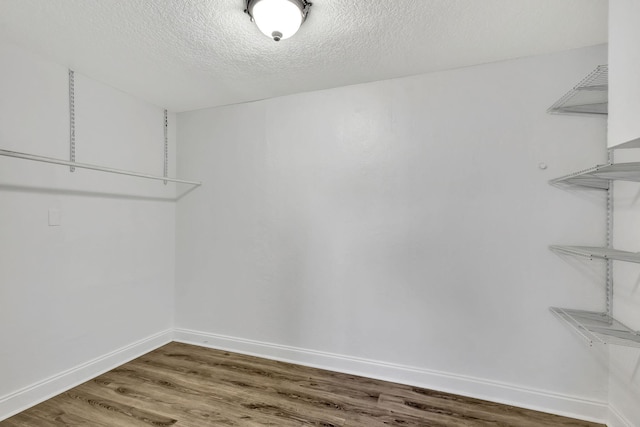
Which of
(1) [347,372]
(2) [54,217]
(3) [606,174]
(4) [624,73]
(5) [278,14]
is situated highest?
(5) [278,14]

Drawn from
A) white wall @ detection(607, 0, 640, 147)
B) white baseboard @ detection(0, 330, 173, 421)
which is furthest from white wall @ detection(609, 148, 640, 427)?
white baseboard @ detection(0, 330, 173, 421)

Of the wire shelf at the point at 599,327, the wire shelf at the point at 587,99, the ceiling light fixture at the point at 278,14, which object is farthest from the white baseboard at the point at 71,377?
the wire shelf at the point at 587,99

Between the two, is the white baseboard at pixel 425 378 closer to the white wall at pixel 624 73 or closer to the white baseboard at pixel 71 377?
the white baseboard at pixel 71 377

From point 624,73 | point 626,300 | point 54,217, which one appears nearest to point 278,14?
point 624,73

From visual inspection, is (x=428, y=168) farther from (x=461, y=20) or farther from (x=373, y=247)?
(x=461, y=20)

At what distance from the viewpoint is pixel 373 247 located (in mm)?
2246

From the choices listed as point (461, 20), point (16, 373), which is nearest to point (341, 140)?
point (461, 20)

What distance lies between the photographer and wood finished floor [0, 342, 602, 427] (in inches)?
67.9

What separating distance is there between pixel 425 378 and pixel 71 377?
2516 millimetres

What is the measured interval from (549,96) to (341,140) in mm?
1392

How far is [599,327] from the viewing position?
1500 millimetres

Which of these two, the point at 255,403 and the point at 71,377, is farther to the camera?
the point at 71,377

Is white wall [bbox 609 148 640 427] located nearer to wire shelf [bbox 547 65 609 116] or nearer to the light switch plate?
wire shelf [bbox 547 65 609 116]

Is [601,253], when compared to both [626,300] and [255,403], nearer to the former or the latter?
[626,300]
